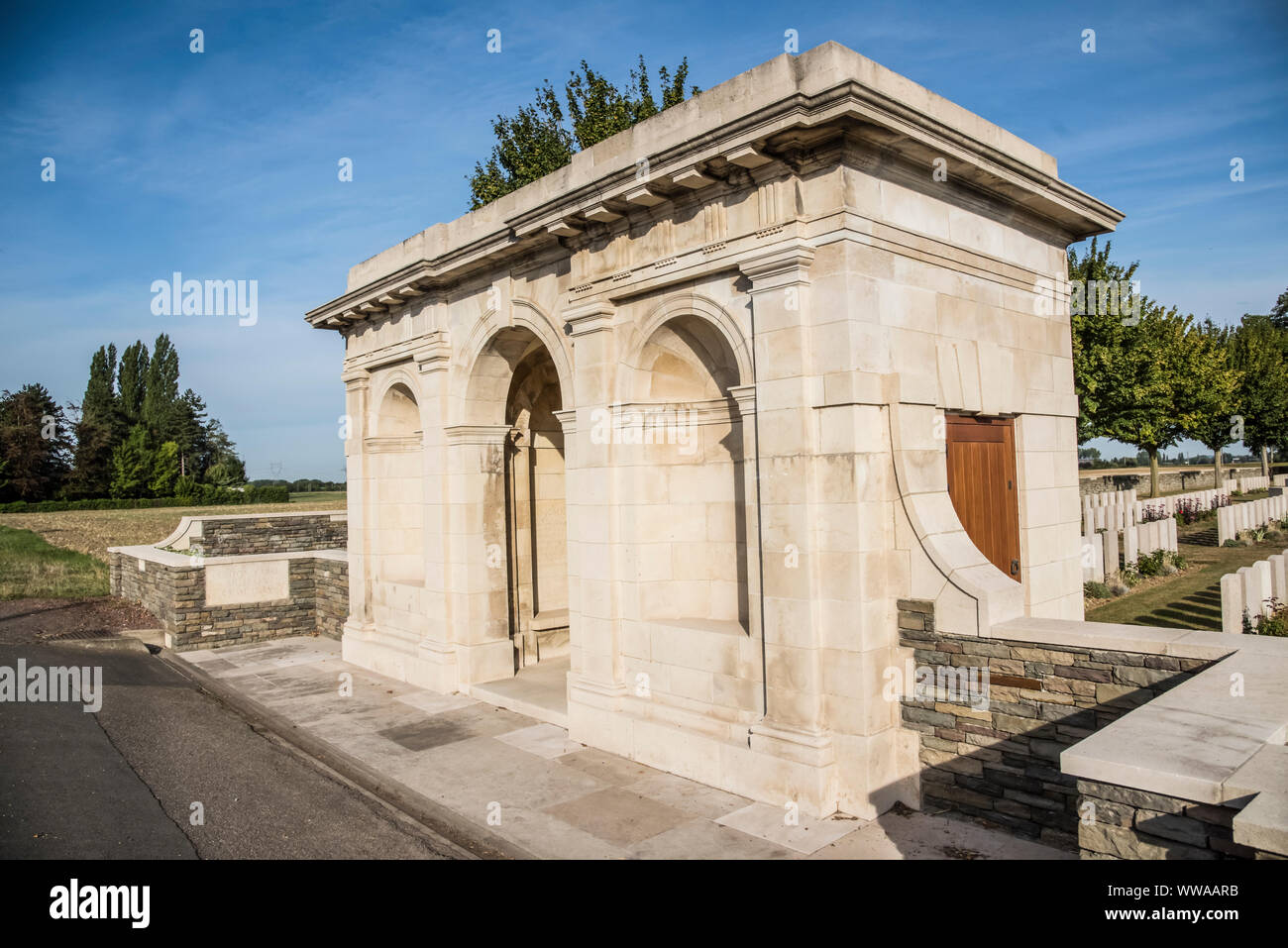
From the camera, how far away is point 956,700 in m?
6.36

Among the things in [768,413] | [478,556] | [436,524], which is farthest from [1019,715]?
[436,524]

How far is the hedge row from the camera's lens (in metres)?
52.5

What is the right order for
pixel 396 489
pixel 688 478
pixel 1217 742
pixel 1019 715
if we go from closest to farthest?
1. pixel 1217 742
2. pixel 1019 715
3. pixel 688 478
4. pixel 396 489

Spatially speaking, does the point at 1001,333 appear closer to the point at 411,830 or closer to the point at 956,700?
the point at 956,700

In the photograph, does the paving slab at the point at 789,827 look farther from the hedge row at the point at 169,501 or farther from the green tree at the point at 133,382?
the green tree at the point at 133,382

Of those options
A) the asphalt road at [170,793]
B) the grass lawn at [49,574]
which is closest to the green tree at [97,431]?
the grass lawn at [49,574]

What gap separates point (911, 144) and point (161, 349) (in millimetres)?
75006

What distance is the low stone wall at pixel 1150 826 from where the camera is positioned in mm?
3168

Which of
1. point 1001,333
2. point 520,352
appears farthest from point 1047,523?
point 520,352

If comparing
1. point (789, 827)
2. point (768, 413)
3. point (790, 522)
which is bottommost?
point (789, 827)

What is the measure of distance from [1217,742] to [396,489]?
1196 cm

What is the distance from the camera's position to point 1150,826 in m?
3.39
